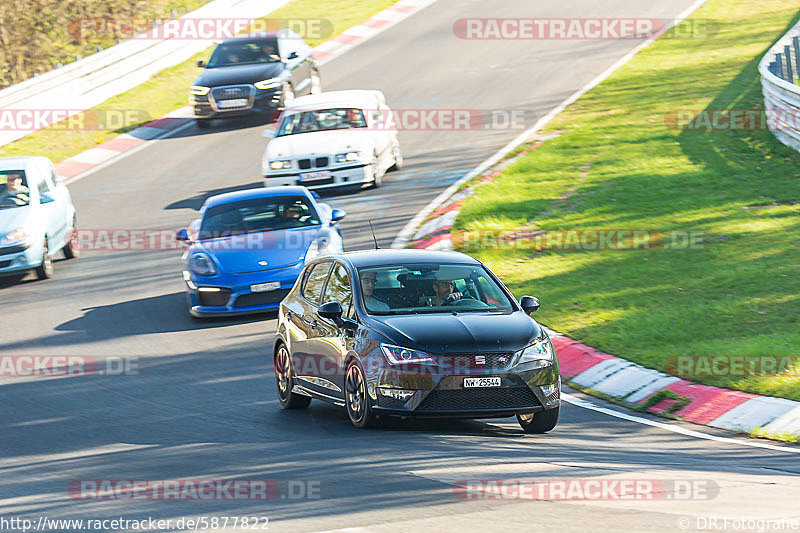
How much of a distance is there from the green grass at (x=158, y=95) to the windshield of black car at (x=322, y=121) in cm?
776

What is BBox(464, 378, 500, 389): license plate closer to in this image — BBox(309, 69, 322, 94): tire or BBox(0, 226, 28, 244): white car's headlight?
BBox(0, 226, 28, 244): white car's headlight

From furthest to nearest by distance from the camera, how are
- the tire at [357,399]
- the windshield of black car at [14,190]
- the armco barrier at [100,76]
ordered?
the armco barrier at [100,76]
the windshield of black car at [14,190]
the tire at [357,399]

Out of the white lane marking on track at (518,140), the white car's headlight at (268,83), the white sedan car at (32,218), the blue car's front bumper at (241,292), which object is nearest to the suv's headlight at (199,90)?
the white car's headlight at (268,83)

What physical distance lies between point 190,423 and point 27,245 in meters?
8.29

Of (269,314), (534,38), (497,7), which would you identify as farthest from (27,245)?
(497,7)

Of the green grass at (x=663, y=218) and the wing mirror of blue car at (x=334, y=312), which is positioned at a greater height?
the wing mirror of blue car at (x=334, y=312)

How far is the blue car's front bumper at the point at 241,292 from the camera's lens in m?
15.6

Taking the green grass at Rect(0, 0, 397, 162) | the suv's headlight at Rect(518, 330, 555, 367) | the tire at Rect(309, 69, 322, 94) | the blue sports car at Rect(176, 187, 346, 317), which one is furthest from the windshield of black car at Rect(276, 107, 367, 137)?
the suv's headlight at Rect(518, 330, 555, 367)

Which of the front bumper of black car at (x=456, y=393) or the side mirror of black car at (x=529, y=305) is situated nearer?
the front bumper of black car at (x=456, y=393)

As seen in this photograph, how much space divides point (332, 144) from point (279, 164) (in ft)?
3.36

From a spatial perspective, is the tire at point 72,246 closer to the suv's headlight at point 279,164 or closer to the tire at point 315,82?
the suv's headlight at point 279,164

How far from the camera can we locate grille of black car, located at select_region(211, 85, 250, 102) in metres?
28.0

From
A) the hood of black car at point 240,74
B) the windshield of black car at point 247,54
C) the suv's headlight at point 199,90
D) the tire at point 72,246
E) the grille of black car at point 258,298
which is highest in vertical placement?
the windshield of black car at point 247,54

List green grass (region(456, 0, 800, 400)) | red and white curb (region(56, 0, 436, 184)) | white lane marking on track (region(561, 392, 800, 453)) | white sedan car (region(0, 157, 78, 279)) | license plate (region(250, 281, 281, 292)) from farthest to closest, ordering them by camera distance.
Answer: red and white curb (region(56, 0, 436, 184)) < white sedan car (region(0, 157, 78, 279)) < license plate (region(250, 281, 281, 292)) < green grass (region(456, 0, 800, 400)) < white lane marking on track (region(561, 392, 800, 453))
